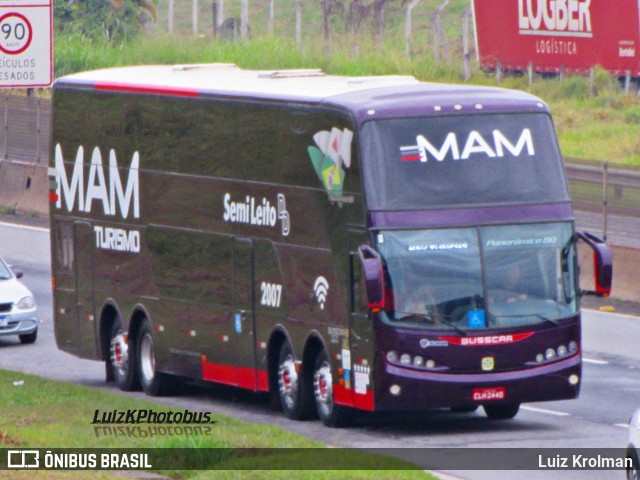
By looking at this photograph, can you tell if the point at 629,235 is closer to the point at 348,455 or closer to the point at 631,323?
the point at 631,323

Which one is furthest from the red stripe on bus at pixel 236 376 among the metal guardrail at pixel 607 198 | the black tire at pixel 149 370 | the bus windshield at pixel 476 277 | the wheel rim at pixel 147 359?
the metal guardrail at pixel 607 198

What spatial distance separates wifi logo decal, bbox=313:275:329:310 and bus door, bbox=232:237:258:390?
146 cm

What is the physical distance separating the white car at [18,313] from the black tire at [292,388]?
337 inches

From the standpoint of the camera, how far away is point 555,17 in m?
50.8

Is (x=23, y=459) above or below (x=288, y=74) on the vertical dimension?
below

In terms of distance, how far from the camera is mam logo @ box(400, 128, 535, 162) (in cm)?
1594

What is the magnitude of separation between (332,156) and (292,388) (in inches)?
108

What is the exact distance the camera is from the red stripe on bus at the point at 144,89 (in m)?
19.3

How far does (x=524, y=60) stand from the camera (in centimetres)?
5300

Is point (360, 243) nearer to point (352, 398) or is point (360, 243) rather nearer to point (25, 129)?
point (352, 398)

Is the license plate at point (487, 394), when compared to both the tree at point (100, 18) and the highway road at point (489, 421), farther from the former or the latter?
the tree at point (100, 18)

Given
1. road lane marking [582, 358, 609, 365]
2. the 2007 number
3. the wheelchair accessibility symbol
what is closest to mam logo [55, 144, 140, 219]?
the 2007 number

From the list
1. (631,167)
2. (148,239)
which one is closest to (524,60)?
(631,167)

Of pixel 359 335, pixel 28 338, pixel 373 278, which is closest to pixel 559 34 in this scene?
pixel 28 338
